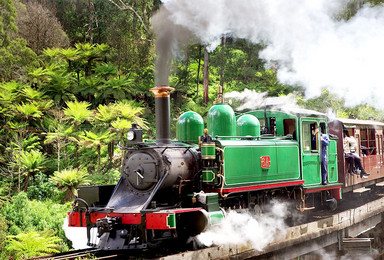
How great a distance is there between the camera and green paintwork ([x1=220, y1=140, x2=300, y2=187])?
816cm

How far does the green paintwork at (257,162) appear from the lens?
8164 millimetres

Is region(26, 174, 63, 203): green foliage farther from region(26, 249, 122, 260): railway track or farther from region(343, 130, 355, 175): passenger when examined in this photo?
region(343, 130, 355, 175): passenger

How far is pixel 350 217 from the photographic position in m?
11.5

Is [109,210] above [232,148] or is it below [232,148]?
below

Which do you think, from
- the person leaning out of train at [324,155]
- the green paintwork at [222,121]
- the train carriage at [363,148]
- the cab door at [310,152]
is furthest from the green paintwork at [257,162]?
the train carriage at [363,148]

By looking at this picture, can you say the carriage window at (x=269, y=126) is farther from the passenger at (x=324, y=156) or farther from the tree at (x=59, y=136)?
the tree at (x=59, y=136)

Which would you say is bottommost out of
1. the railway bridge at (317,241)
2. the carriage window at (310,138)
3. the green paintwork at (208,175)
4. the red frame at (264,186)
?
the railway bridge at (317,241)

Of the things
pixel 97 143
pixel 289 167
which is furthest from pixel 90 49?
pixel 289 167

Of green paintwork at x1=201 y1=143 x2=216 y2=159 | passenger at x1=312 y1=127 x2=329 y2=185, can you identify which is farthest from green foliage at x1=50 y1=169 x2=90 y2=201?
passenger at x1=312 y1=127 x2=329 y2=185

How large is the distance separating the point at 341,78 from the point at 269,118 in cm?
559

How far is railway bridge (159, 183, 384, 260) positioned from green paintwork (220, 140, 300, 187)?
46.7 inches

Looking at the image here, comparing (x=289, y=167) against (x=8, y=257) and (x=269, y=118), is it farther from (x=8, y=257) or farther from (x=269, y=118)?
(x=8, y=257)

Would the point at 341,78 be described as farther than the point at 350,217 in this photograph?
Yes

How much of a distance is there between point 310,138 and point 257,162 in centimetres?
274
